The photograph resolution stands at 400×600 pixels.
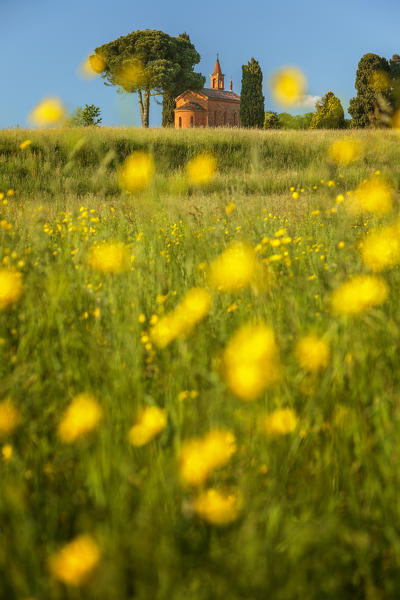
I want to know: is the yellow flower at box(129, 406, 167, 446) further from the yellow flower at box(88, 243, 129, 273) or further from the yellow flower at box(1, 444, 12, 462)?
the yellow flower at box(88, 243, 129, 273)

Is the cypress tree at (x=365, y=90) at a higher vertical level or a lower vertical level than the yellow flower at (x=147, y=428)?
higher

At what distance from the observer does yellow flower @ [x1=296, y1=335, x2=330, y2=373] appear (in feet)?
4.07

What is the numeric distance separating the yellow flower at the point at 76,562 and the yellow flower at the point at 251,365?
1.59 ft

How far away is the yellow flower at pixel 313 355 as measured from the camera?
1.24 metres

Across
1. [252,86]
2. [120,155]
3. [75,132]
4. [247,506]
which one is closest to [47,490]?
[247,506]

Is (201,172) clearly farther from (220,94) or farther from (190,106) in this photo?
(220,94)

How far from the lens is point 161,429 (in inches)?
45.6

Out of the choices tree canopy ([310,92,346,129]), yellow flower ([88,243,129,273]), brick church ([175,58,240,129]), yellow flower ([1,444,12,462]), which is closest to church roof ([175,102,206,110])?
brick church ([175,58,240,129])

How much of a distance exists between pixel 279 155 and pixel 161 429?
10.9m

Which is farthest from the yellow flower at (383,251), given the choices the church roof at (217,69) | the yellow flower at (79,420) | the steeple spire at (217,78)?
the steeple spire at (217,78)

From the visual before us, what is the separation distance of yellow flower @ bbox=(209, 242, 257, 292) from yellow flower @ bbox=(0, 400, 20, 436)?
94 centimetres

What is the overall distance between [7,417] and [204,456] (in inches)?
→ 22.1

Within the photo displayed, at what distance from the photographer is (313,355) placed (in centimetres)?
124

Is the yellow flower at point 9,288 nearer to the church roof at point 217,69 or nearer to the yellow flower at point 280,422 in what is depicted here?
the yellow flower at point 280,422
